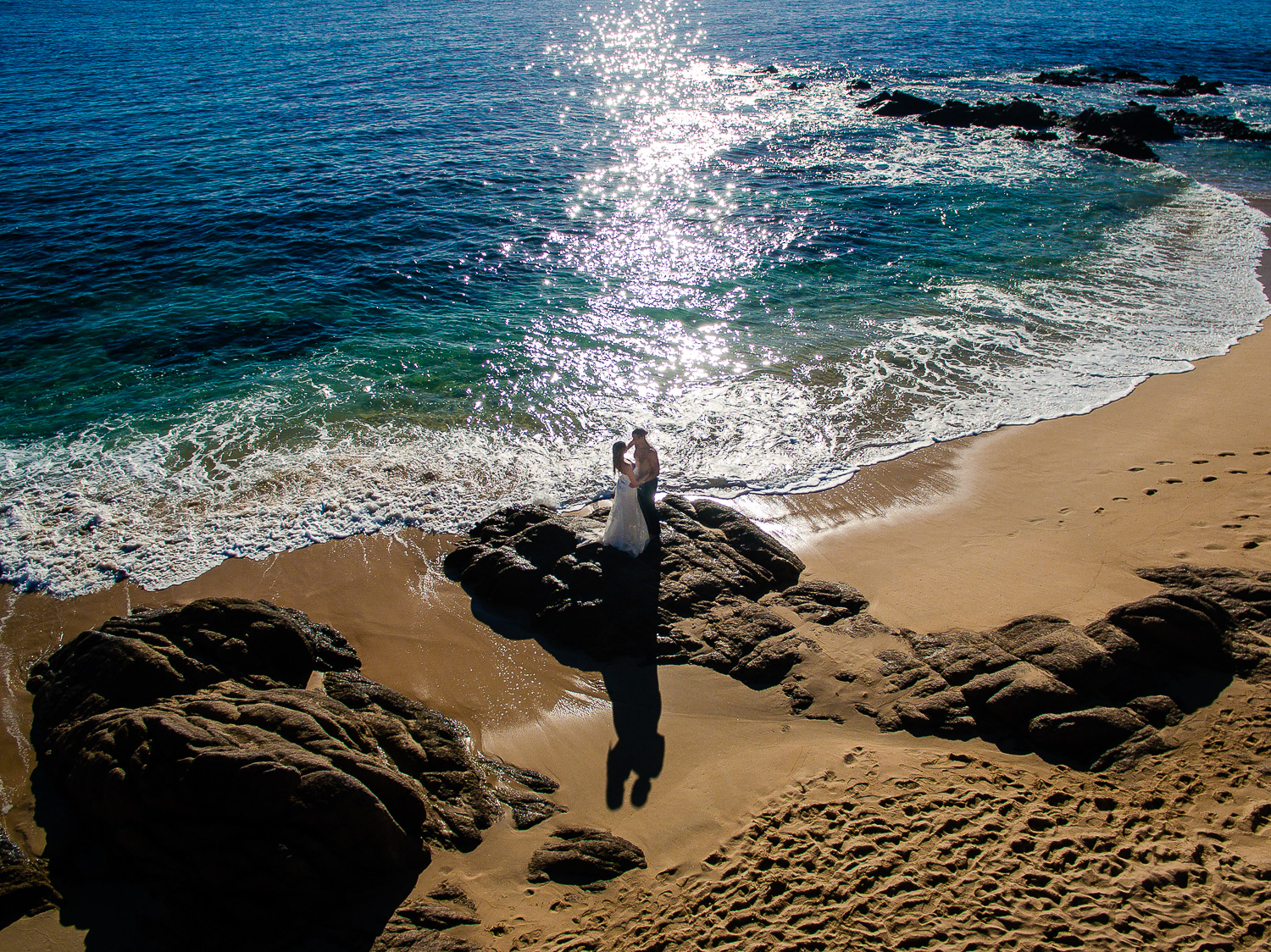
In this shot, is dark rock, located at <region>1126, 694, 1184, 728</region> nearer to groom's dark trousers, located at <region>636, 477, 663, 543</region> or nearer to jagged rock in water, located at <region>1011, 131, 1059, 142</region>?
groom's dark trousers, located at <region>636, 477, 663, 543</region>

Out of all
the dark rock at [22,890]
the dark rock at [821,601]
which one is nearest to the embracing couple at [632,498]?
the dark rock at [821,601]

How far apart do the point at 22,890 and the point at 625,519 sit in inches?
260

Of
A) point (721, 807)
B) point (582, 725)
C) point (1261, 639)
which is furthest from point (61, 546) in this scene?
point (1261, 639)

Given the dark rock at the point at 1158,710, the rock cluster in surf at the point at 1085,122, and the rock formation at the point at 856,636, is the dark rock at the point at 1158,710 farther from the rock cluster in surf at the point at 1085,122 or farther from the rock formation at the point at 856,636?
the rock cluster in surf at the point at 1085,122

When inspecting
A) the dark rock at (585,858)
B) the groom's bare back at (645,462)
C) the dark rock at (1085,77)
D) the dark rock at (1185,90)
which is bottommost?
the dark rock at (585,858)

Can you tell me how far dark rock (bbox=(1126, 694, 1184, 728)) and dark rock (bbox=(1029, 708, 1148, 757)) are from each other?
104 mm

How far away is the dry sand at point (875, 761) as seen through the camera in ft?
17.5

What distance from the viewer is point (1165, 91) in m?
39.9

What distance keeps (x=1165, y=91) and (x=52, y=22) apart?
7253 centimetres

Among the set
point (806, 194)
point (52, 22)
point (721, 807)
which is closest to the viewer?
point (721, 807)

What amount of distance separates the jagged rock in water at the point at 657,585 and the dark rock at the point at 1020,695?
1831mm

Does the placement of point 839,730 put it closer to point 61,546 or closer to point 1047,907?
point 1047,907

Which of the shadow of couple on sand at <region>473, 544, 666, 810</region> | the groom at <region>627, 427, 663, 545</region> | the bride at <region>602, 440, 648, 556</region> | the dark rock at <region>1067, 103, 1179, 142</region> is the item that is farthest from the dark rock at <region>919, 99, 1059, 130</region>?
the shadow of couple on sand at <region>473, 544, 666, 810</region>

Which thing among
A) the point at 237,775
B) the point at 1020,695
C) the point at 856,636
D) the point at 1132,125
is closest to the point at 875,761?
the point at 1020,695
